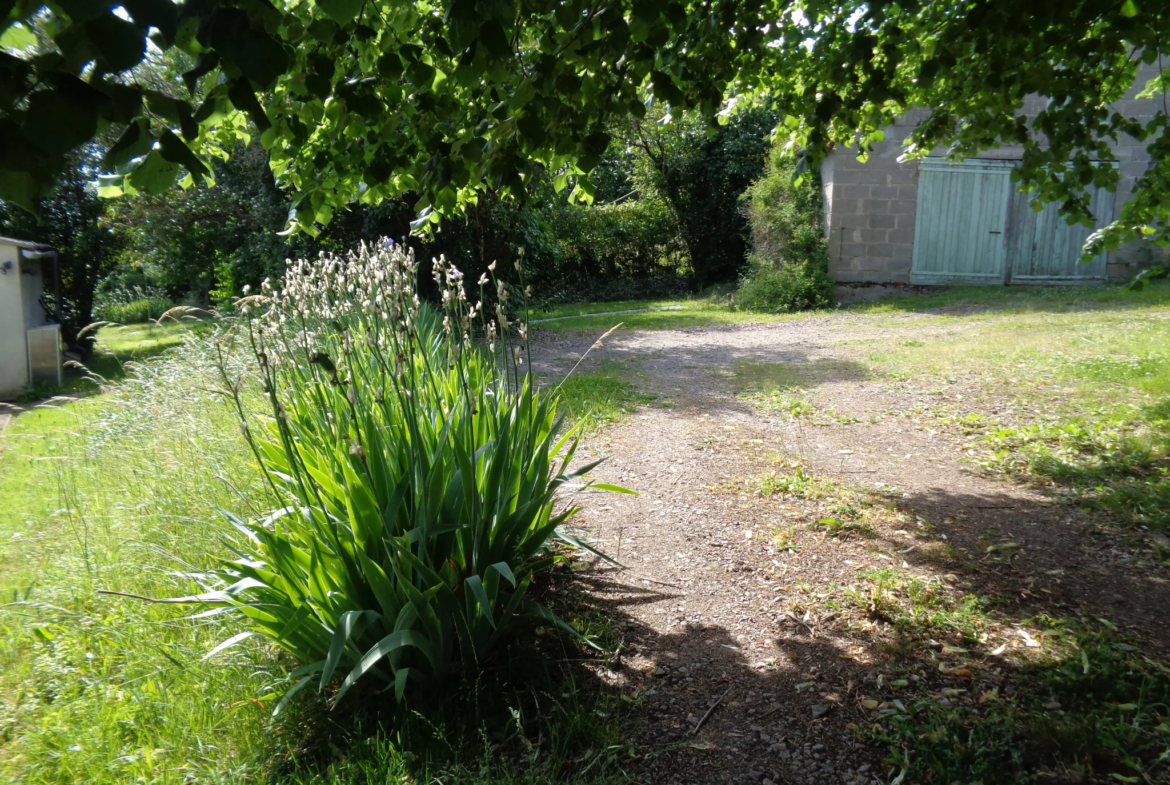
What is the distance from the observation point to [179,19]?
1369 millimetres

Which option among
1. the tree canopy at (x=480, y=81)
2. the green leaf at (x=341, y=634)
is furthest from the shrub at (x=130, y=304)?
the green leaf at (x=341, y=634)

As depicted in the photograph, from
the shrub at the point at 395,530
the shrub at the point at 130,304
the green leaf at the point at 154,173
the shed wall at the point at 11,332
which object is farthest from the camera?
the shrub at the point at 130,304

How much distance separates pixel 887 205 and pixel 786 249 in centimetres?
197

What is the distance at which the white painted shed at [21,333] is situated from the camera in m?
10.3

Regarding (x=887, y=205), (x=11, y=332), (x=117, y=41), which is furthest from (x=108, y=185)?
(x=887, y=205)

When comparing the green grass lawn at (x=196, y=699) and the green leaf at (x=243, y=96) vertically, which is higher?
the green leaf at (x=243, y=96)

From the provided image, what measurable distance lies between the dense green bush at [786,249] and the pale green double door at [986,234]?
77.7 inches

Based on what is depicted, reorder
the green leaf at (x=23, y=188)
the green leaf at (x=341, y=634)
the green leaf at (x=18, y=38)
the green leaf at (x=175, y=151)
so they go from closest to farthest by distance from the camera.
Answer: the green leaf at (x=23, y=188)
the green leaf at (x=18, y=38)
the green leaf at (x=175, y=151)
the green leaf at (x=341, y=634)

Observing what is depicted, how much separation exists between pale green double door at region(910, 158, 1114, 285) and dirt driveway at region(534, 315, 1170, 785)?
9269 mm

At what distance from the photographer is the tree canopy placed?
1.39 metres

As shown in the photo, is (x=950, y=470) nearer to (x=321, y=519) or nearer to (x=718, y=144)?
(x=321, y=519)

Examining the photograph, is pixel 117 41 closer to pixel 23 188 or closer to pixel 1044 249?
pixel 23 188

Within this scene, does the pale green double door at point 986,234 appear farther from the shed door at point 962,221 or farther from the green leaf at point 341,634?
the green leaf at point 341,634

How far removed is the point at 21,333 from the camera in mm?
10547
